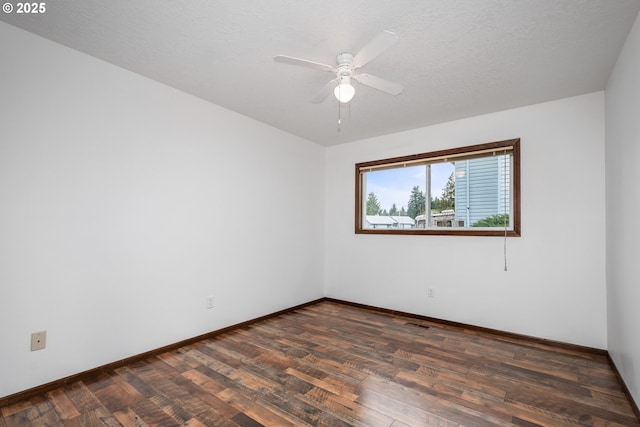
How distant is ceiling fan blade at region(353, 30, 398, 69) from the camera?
157 cm

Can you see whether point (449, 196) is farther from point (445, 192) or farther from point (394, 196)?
point (394, 196)

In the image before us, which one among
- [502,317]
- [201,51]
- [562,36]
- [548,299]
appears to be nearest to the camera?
[562,36]

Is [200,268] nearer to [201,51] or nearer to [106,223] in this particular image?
[106,223]

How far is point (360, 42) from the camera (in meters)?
2.08

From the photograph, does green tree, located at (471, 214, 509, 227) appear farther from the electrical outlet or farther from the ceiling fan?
the electrical outlet

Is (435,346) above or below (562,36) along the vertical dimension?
below

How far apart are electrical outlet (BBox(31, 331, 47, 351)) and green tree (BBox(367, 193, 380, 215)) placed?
144 inches

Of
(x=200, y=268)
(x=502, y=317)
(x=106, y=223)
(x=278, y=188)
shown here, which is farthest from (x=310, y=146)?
(x=502, y=317)

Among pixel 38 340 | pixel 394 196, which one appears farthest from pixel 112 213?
pixel 394 196

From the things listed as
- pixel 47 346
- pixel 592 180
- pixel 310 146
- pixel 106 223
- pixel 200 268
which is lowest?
pixel 47 346

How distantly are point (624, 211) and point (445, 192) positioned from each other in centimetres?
178

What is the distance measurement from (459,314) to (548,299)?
0.88 m

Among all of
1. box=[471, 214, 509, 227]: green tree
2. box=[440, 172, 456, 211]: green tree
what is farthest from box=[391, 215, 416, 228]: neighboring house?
→ box=[471, 214, 509, 227]: green tree

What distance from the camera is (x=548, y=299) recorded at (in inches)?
119
